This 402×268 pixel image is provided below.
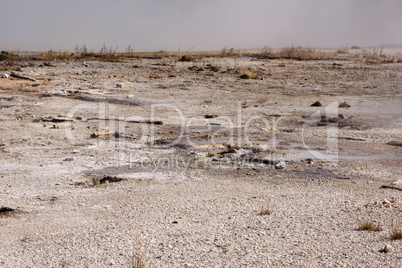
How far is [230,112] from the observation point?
9.84 m

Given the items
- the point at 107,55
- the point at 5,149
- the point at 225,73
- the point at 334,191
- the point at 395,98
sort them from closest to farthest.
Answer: the point at 334,191 < the point at 5,149 < the point at 395,98 < the point at 225,73 < the point at 107,55

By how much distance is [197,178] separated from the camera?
5309 mm

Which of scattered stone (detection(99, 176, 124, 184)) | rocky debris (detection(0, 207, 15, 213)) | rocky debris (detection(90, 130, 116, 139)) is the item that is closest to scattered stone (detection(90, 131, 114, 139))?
rocky debris (detection(90, 130, 116, 139))

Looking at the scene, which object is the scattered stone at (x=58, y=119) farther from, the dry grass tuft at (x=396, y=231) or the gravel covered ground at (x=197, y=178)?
the dry grass tuft at (x=396, y=231)

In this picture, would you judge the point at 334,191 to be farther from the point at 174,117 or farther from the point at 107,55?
the point at 107,55

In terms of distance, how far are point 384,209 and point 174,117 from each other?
18.4 feet

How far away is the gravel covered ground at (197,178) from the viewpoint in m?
3.41

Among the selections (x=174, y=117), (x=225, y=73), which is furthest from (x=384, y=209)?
(x=225, y=73)

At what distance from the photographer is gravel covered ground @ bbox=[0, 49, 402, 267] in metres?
3.41

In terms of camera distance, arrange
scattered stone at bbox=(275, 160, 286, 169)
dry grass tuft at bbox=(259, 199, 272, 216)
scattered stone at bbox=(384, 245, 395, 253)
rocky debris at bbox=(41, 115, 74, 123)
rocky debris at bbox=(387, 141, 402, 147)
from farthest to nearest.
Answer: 1. rocky debris at bbox=(41, 115, 74, 123)
2. rocky debris at bbox=(387, 141, 402, 147)
3. scattered stone at bbox=(275, 160, 286, 169)
4. dry grass tuft at bbox=(259, 199, 272, 216)
5. scattered stone at bbox=(384, 245, 395, 253)

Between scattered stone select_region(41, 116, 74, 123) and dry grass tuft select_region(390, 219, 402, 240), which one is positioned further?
scattered stone select_region(41, 116, 74, 123)

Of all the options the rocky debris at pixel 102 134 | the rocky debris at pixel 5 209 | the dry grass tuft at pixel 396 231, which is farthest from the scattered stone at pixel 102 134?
the dry grass tuft at pixel 396 231

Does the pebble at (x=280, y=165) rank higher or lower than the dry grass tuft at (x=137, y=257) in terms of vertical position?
higher

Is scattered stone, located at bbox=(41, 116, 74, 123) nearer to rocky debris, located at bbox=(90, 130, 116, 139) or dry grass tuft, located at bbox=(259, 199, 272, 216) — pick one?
rocky debris, located at bbox=(90, 130, 116, 139)
